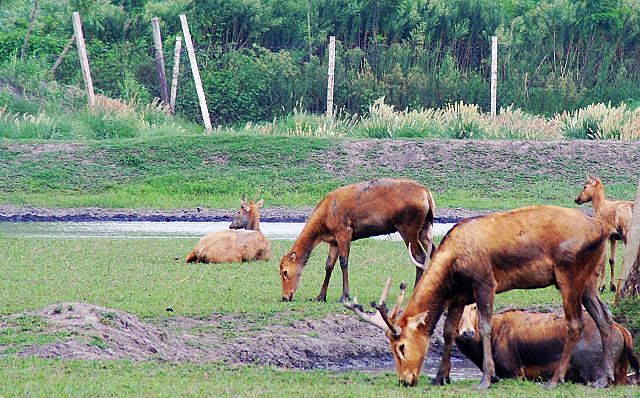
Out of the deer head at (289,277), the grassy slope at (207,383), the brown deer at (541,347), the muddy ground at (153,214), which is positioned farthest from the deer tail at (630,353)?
the muddy ground at (153,214)

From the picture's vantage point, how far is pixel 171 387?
845 centimetres

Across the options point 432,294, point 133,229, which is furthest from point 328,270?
point 133,229

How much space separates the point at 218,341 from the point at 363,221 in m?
2.79

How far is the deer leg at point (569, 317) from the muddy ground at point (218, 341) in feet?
5.44

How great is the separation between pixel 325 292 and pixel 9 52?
92.6 ft

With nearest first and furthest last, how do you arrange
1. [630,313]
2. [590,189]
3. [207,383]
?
[207,383], [630,313], [590,189]

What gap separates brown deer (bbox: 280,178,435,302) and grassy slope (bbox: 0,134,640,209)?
11879mm

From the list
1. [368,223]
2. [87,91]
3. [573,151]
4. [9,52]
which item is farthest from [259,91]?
[368,223]

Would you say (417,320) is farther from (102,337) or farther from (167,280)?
(167,280)

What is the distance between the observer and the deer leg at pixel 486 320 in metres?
8.91

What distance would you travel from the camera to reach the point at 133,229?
21859 millimetres

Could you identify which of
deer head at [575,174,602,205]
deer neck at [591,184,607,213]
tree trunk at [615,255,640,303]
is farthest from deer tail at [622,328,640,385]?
deer head at [575,174,602,205]

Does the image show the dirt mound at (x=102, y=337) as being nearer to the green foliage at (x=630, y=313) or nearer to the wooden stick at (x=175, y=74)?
the green foliage at (x=630, y=313)

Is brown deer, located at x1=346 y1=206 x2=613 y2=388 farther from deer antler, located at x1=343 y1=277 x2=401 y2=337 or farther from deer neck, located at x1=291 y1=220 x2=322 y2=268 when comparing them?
deer neck, located at x1=291 y1=220 x2=322 y2=268
